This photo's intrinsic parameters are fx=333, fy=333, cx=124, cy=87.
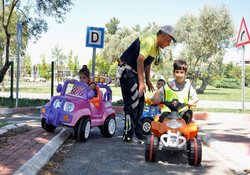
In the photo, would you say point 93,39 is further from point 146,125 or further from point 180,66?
point 180,66

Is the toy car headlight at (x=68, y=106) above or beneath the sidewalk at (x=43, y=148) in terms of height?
above

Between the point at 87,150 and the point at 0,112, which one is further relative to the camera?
the point at 0,112

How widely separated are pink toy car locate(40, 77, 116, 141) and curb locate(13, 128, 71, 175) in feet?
0.76

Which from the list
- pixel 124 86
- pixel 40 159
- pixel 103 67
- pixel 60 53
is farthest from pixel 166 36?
pixel 60 53

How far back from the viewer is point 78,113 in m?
5.30

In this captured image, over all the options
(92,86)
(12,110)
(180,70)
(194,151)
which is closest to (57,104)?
(92,86)

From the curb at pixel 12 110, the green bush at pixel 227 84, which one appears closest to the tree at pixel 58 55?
the green bush at pixel 227 84

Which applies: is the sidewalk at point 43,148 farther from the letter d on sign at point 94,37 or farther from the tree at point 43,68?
the tree at point 43,68

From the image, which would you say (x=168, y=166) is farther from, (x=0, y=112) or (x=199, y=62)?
(x=199, y=62)

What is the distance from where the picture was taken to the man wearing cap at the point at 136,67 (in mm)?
5188

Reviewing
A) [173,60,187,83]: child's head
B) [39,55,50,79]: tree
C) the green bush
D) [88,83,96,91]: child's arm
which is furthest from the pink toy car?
[39,55,50,79]: tree

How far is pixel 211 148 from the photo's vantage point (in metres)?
5.63

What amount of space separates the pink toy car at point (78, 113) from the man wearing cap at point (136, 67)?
1.99ft

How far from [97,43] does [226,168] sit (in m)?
6.82
